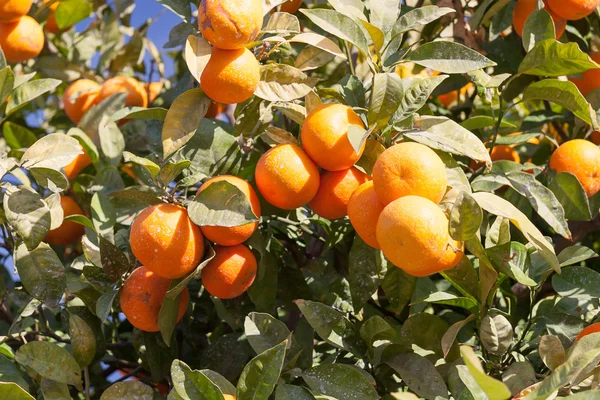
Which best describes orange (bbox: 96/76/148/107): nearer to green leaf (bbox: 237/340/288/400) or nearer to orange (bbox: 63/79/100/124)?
orange (bbox: 63/79/100/124)

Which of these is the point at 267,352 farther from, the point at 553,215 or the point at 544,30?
the point at 544,30

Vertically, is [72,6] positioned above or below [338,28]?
below

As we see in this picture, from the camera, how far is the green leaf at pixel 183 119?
3.89 ft

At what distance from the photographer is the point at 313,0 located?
171cm

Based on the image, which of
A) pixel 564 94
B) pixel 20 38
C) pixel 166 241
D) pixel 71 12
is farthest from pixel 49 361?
pixel 71 12

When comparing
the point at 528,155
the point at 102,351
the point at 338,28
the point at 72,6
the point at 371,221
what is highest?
the point at 338,28

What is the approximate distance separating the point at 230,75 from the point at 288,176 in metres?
0.18

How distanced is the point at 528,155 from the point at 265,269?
78 cm

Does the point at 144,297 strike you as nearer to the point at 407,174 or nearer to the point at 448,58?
the point at 407,174

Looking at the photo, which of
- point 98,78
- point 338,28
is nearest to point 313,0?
point 338,28

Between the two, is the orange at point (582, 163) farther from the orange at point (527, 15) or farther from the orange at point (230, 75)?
the orange at point (230, 75)

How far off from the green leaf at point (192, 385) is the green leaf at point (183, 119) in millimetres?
341

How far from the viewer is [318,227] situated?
5.26 ft

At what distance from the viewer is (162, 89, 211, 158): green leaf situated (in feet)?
3.89
